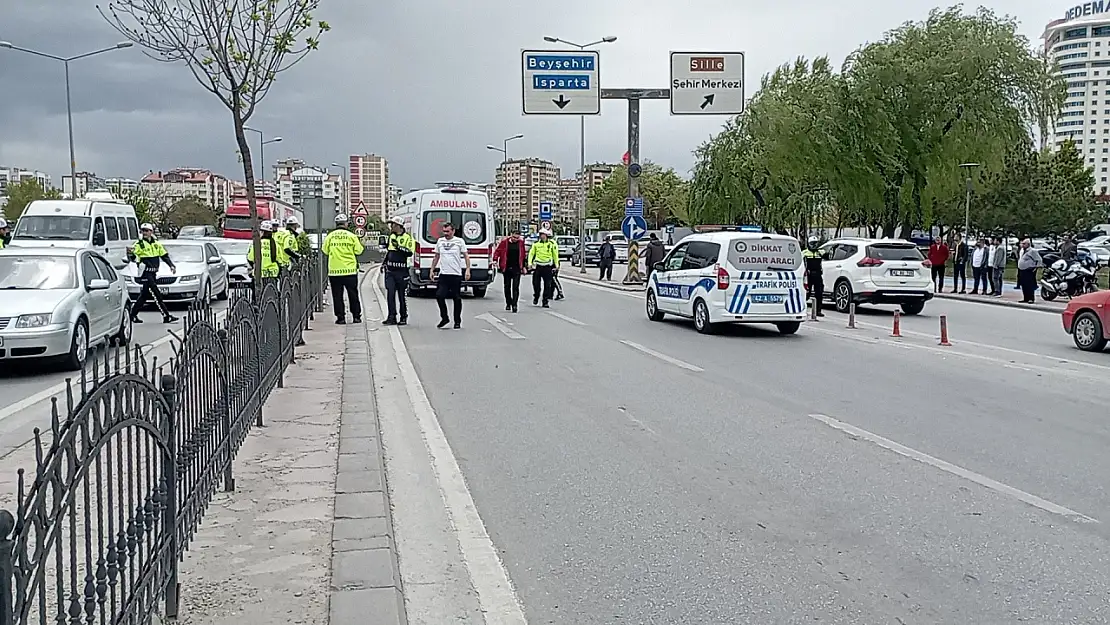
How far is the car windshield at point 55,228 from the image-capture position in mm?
23328

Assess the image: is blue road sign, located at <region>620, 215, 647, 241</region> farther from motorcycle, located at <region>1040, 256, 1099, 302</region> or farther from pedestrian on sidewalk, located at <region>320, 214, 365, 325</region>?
pedestrian on sidewalk, located at <region>320, 214, 365, 325</region>

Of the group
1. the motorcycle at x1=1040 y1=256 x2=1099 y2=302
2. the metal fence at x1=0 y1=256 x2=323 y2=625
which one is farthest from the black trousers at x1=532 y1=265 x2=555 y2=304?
the metal fence at x1=0 y1=256 x2=323 y2=625

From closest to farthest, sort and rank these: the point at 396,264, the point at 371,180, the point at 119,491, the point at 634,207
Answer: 1. the point at 119,491
2. the point at 396,264
3. the point at 634,207
4. the point at 371,180

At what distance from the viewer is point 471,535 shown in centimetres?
592

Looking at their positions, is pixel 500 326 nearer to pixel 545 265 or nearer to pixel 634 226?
pixel 545 265

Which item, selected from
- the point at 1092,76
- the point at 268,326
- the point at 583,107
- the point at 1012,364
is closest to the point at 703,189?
the point at 583,107

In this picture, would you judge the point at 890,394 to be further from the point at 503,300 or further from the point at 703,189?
the point at 703,189

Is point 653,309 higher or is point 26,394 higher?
point 653,309

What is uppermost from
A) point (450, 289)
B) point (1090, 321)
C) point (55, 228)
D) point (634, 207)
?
point (634, 207)

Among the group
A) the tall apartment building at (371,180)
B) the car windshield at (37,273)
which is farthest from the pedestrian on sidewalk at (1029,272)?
the tall apartment building at (371,180)

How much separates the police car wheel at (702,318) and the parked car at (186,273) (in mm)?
9595

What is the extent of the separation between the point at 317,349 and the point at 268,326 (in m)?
5.08

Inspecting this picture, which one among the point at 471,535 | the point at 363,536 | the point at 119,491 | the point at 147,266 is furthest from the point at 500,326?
the point at 119,491

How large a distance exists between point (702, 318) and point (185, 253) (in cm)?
1261
